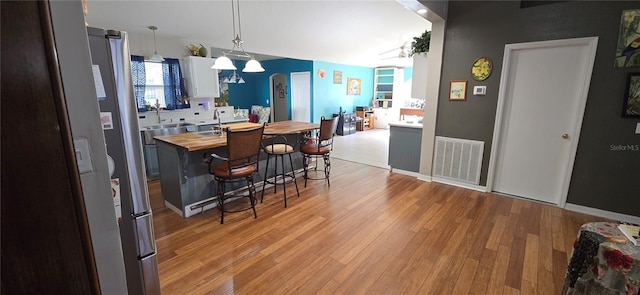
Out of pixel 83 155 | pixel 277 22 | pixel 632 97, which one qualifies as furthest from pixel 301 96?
pixel 83 155

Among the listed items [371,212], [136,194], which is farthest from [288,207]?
[136,194]

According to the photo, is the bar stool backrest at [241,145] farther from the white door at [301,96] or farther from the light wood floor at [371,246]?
the white door at [301,96]

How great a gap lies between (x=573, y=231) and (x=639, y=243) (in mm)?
1470

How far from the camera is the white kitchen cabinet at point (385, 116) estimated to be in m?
9.30

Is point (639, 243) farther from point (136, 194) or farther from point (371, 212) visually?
point (136, 194)

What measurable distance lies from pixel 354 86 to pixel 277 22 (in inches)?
199

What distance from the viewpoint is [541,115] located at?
327 cm

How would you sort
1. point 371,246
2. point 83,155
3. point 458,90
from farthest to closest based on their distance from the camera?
point 458,90 → point 371,246 → point 83,155

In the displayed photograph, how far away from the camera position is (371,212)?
10.1 feet

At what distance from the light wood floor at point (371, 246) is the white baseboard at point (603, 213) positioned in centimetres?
10

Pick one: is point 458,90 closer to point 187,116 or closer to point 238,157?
point 238,157

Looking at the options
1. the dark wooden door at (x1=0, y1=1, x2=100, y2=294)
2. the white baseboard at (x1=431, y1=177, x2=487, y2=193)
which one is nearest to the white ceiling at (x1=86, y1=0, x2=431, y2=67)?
the white baseboard at (x1=431, y1=177, x2=487, y2=193)

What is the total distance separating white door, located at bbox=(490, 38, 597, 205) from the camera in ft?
9.91

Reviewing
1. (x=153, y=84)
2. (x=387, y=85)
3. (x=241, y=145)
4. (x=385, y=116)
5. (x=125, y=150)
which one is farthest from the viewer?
(x=387, y=85)
